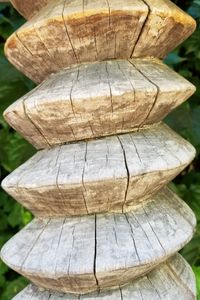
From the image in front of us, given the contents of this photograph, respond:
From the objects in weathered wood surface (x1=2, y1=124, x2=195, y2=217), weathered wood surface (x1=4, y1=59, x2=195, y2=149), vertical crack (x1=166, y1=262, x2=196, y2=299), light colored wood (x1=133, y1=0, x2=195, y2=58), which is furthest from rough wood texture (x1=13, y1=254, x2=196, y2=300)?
light colored wood (x1=133, y1=0, x2=195, y2=58)

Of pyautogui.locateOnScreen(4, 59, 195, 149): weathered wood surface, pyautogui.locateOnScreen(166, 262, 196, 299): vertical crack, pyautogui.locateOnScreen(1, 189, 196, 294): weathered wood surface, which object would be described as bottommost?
pyautogui.locateOnScreen(166, 262, 196, 299): vertical crack

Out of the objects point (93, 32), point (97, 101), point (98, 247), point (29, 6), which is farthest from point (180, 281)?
point (29, 6)

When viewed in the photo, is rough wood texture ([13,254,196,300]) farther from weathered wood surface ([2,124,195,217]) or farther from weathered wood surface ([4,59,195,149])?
weathered wood surface ([4,59,195,149])

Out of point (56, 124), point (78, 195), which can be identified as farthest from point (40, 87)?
point (78, 195)

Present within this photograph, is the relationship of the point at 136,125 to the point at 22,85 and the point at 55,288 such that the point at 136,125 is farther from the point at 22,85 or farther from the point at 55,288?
the point at 22,85

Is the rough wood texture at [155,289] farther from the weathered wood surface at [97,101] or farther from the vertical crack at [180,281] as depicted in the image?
the weathered wood surface at [97,101]

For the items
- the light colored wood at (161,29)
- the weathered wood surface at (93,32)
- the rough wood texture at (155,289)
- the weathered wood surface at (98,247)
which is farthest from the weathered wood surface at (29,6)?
the rough wood texture at (155,289)

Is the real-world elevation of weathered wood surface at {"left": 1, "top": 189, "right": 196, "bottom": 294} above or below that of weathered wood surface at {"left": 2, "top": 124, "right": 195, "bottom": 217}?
below
